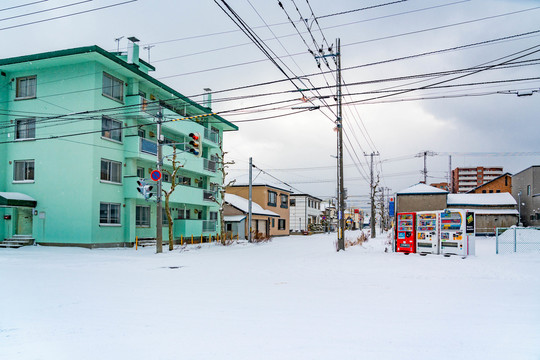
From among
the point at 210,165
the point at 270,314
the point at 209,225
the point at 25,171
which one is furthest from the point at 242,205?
the point at 270,314

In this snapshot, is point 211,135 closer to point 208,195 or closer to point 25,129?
point 208,195

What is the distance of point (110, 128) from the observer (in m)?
25.1

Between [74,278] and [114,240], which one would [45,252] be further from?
[74,278]

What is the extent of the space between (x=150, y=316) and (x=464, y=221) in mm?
15370

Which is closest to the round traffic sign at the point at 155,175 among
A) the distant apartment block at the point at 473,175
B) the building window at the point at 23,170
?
the building window at the point at 23,170

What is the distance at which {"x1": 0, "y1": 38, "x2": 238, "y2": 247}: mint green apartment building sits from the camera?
903 inches

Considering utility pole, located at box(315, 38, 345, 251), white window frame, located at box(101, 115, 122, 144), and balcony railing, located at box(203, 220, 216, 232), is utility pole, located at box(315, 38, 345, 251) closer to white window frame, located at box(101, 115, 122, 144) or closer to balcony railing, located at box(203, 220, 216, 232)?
white window frame, located at box(101, 115, 122, 144)

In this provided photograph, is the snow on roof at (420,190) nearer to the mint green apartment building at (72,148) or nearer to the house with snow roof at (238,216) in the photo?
the house with snow roof at (238,216)

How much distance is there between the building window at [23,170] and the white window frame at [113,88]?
6077mm

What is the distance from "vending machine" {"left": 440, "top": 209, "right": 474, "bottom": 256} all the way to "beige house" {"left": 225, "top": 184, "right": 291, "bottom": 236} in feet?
94.3

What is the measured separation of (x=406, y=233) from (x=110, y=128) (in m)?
18.5

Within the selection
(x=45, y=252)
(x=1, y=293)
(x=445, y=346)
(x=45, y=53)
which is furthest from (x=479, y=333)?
(x=45, y=53)

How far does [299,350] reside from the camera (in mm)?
5184

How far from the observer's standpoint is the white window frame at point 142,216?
27234 millimetres
